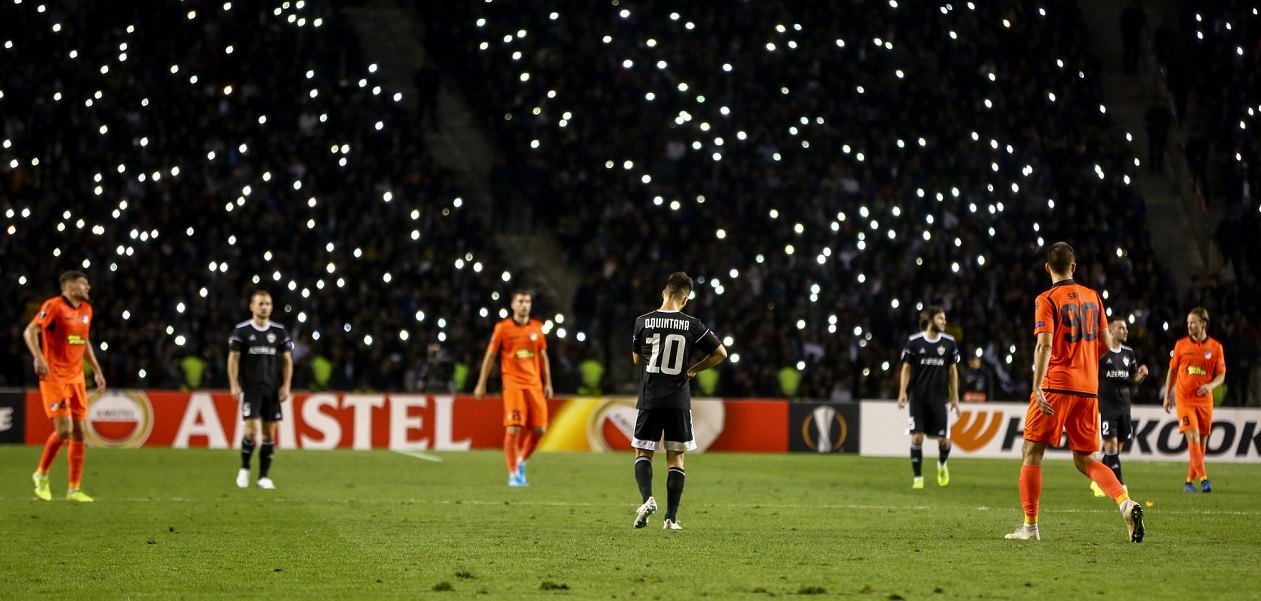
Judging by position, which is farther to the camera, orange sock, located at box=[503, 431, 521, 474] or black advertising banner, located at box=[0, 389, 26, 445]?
black advertising banner, located at box=[0, 389, 26, 445]

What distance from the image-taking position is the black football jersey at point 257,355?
1773 cm

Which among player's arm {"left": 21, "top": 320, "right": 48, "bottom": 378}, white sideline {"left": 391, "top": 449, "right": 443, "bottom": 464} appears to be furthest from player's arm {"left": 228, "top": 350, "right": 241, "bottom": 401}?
white sideline {"left": 391, "top": 449, "right": 443, "bottom": 464}

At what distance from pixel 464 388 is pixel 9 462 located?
962 centimetres

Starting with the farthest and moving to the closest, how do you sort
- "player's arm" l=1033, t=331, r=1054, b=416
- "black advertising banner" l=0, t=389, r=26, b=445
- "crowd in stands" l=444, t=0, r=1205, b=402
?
"crowd in stands" l=444, t=0, r=1205, b=402
"black advertising banner" l=0, t=389, r=26, b=445
"player's arm" l=1033, t=331, r=1054, b=416

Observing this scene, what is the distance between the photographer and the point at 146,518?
1324 cm

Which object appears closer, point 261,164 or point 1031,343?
point 1031,343

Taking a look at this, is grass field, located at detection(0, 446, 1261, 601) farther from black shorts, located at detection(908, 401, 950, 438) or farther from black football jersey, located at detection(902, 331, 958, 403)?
black football jersey, located at detection(902, 331, 958, 403)

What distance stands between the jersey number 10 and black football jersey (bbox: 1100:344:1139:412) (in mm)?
7953

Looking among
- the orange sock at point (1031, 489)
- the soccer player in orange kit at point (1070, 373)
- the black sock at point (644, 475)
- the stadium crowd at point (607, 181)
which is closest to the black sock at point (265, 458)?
the black sock at point (644, 475)

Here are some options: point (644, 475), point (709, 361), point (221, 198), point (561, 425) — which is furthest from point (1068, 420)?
point (221, 198)

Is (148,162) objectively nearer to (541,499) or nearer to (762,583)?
(541,499)

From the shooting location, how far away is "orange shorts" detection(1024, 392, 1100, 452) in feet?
36.7

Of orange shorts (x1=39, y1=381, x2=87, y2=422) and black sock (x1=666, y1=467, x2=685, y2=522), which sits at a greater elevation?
orange shorts (x1=39, y1=381, x2=87, y2=422)

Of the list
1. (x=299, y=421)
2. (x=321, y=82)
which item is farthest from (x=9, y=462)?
(x=321, y=82)
